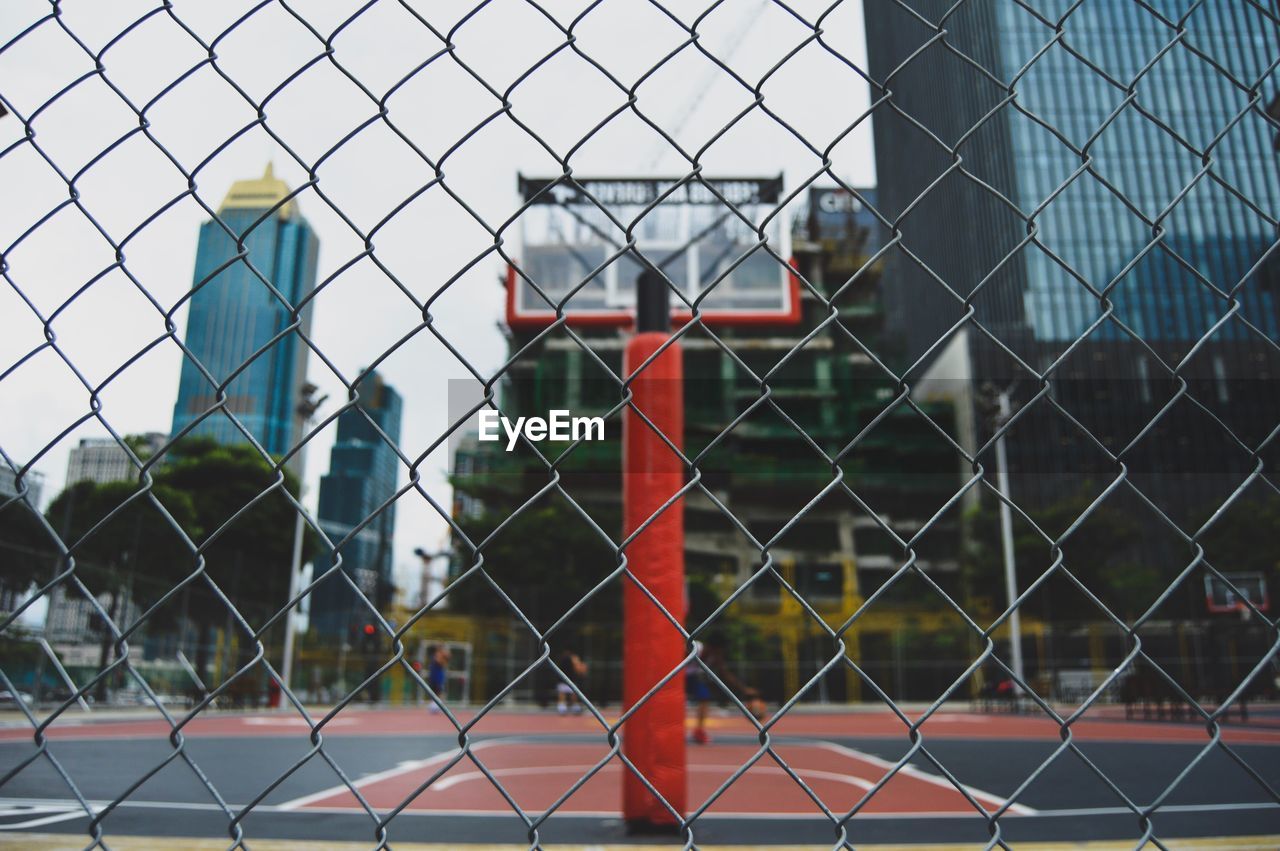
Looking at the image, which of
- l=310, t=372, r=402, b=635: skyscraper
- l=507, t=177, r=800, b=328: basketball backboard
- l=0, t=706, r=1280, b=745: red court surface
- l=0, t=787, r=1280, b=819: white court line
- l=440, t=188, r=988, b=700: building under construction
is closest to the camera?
l=310, t=372, r=402, b=635: skyscraper

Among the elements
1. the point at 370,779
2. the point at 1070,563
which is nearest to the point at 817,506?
the point at 1070,563

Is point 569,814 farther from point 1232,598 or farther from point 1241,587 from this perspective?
point 1232,598

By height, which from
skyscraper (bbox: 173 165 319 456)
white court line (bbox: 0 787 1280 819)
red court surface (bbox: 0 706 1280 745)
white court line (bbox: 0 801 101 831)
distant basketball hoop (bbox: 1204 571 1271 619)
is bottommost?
red court surface (bbox: 0 706 1280 745)

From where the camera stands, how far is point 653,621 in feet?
10.6

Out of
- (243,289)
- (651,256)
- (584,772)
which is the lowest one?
(584,772)

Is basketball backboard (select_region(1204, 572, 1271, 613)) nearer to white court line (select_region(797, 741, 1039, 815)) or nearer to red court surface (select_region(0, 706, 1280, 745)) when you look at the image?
red court surface (select_region(0, 706, 1280, 745))

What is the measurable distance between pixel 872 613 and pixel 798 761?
18.6 metres

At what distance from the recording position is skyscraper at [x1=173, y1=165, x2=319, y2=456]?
1148mm

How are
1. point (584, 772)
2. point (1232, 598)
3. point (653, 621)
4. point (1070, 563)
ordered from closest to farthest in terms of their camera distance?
point (653, 621) → point (584, 772) → point (1232, 598) → point (1070, 563)

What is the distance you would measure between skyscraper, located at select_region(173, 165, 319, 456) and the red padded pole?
131 centimetres

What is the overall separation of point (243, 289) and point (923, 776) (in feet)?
17.9

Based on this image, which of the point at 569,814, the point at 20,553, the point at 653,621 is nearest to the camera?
the point at 653,621

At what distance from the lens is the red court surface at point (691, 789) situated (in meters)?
4.27
